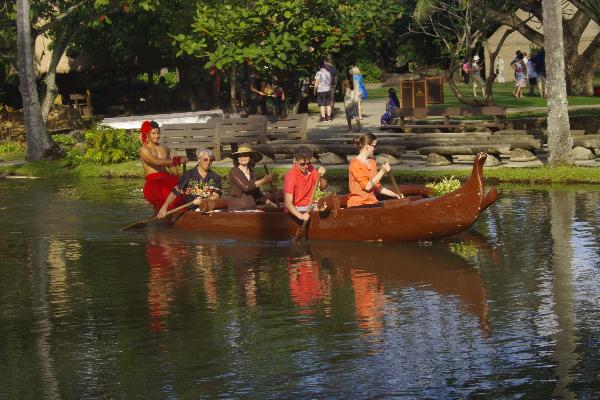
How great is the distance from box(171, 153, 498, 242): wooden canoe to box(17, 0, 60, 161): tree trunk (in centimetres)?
1413

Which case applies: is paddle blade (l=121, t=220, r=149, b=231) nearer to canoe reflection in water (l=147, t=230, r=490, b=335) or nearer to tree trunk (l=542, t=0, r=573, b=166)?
canoe reflection in water (l=147, t=230, r=490, b=335)

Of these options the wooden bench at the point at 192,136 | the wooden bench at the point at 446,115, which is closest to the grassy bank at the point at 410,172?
the wooden bench at the point at 192,136

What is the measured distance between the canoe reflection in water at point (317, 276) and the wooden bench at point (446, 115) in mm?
15012

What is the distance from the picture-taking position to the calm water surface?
11.6 meters

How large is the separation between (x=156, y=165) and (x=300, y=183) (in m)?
3.44

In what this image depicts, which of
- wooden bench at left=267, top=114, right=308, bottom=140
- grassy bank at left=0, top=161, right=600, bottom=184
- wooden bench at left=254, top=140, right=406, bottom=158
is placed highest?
wooden bench at left=267, top=114, right=308, bottom=140

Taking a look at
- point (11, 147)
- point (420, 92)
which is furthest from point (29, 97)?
point (420, 92)

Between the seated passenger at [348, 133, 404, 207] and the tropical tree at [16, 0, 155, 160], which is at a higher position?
the tropical tree at [16, 0, 155, 160]

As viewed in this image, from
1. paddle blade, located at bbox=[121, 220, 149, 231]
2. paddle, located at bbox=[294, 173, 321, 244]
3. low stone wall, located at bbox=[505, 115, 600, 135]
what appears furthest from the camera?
low stone wall, located at bbox=[505, 115, 600, 135]

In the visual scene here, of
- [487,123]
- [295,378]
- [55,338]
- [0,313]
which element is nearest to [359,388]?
[295,378]

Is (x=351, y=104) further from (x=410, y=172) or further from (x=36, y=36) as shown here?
(x=410, y=172)

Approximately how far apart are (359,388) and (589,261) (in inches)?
271

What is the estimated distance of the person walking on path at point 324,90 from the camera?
131 ft

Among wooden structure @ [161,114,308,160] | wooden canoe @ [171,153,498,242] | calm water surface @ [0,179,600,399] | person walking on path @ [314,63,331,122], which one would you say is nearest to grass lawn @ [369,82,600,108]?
person walking on path @ [314,63,331,122]
